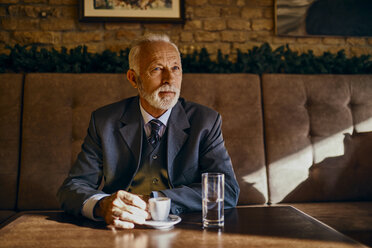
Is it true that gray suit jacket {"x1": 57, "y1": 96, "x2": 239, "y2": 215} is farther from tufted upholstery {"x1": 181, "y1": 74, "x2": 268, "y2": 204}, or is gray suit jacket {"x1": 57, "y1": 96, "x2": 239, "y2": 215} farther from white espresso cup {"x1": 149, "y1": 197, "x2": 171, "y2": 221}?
tufted upholstery {"x1": 181, "y1": 74, "x2": 268, "y2": 204}

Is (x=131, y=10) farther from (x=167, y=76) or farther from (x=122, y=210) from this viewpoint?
(x=122, y=210)

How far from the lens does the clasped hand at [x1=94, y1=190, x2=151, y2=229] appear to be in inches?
43.8

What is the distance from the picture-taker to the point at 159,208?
1097mm

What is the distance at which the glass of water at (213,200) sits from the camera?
1.08 m

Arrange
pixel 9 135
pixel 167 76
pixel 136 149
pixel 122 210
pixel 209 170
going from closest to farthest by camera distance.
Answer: pixel 122 210 → pixel 209 170 → pixel 136 149 → pixel 167 76 → pixel 9 135

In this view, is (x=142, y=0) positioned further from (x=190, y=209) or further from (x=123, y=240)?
(x=123, y=240)

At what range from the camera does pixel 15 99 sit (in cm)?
237

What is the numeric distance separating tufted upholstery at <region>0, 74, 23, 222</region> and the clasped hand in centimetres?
131

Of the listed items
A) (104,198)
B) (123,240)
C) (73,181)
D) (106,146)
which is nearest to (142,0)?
(106,146)

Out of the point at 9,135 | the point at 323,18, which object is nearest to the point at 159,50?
the point at 9,135

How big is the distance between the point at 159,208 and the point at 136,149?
2.05 feet

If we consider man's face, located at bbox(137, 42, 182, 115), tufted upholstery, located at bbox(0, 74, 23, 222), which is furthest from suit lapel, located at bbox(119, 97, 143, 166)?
tufted upholstery, located at bbox(0, 74, 23, 222)

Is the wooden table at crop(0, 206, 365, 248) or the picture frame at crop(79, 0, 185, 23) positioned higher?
the picture frame at crop(79, 0, 185, 23)

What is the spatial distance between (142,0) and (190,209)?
7.09ft
